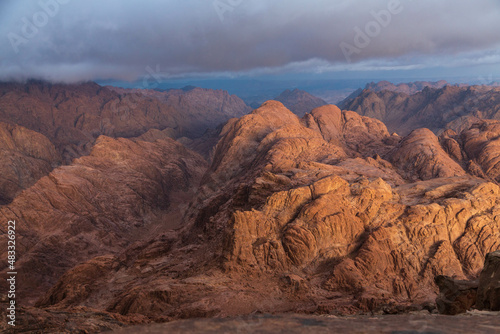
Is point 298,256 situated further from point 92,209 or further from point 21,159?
point 21,159

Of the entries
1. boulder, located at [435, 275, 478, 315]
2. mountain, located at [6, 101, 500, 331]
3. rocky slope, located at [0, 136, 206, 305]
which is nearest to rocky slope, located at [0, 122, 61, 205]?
rocky slope, located at [0, 136, 206, 305]

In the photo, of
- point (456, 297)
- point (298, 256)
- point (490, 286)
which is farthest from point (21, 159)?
point (490, 286)

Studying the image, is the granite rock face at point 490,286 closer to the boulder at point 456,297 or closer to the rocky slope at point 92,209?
the boulder at point 456,297

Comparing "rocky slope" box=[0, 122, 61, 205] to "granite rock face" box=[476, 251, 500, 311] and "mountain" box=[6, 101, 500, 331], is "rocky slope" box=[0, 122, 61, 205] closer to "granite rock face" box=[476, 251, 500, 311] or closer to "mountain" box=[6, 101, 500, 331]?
"mountain" box=[6, 101, 500, 331]

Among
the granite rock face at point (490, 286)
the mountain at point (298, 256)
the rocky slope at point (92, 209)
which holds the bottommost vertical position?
the rocky slope at point (92, 209)

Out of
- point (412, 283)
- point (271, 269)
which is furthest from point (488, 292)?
point (271, 269)

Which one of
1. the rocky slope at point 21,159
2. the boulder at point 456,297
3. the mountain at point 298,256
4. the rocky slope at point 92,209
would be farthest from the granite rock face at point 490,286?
the rocky slope at point 21,159

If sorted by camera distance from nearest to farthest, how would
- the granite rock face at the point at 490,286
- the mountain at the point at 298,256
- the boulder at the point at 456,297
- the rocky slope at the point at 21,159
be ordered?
the granite rock face at the point at 490,286
the boulder at the point at 456,297
the mountain at the point at 298,256
the rocky slope at the point at 21,159
